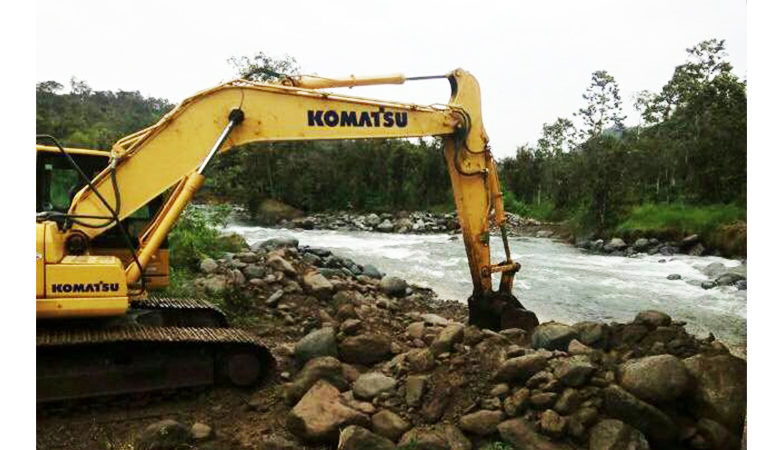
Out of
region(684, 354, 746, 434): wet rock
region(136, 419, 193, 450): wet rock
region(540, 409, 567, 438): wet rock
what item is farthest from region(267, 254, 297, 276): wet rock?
region(684, 354, 746, 434): wet rock

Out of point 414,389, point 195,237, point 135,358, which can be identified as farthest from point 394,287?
point 135,358

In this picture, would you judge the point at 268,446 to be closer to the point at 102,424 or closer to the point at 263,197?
the point at 102,424

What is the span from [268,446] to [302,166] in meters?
9.74

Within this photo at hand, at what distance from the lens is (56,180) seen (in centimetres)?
329

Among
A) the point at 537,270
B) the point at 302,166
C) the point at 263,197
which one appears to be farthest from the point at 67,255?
the point at 263,197

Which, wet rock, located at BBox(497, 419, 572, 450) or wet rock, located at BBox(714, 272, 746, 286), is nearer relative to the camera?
wet rock, located at BBox(497, 419, 572, 450)

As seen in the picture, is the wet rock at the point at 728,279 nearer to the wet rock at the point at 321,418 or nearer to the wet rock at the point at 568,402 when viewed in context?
the wet rock at the point at 568,402

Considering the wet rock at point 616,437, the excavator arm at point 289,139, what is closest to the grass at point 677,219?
the excavator arm at point 289,139

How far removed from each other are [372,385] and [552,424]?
92 centimetres

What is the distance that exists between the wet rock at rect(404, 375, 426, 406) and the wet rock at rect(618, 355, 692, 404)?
948 mm

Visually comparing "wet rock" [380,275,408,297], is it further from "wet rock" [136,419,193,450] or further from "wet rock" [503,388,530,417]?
"wet rock" [136,419,193,450]

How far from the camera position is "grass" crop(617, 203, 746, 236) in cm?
693

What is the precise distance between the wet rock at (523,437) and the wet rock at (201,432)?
4.37ft

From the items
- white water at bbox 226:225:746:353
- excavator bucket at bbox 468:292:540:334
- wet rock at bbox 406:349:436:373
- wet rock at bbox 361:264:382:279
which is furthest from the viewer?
wet rock at bbox 361:264:382:279
